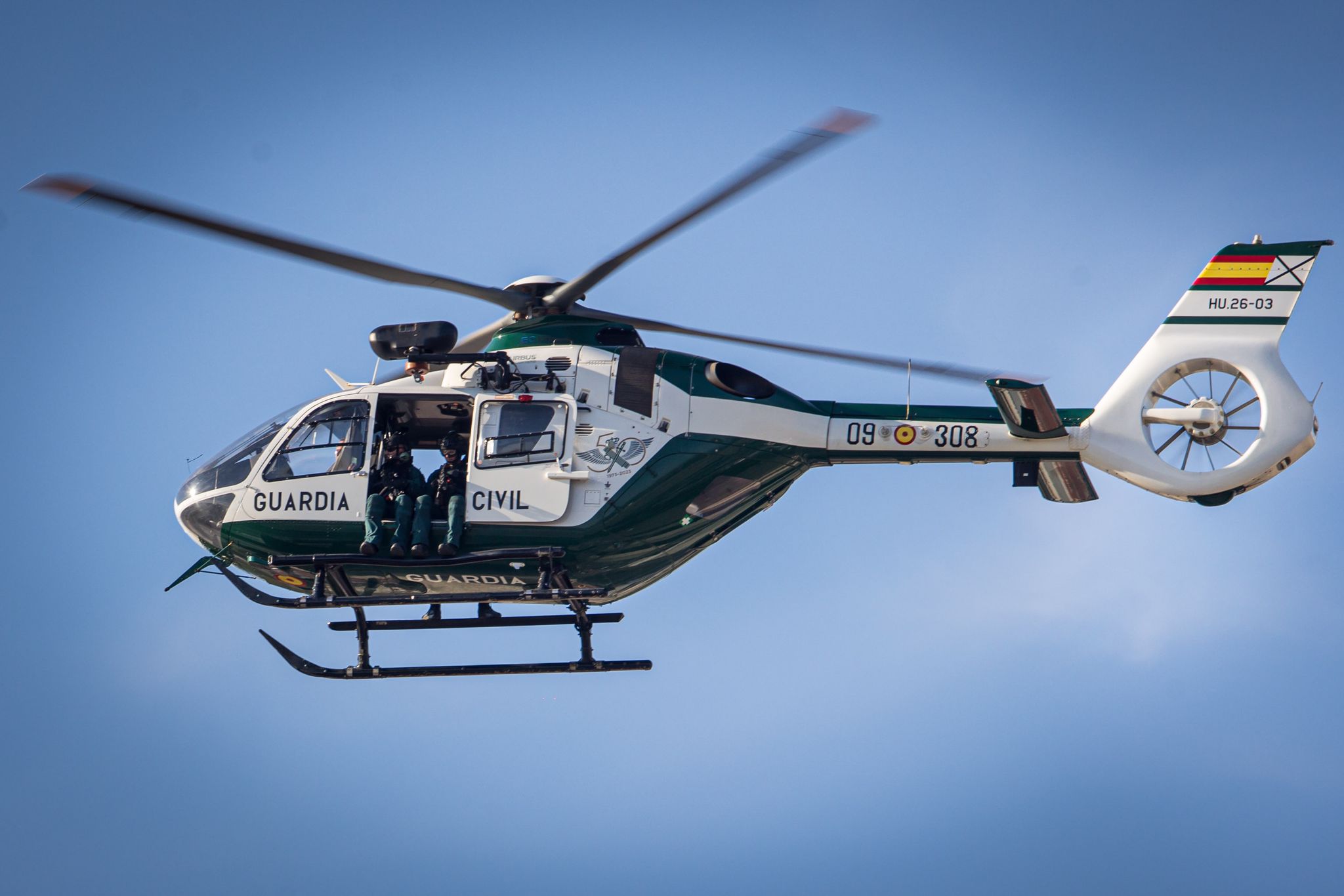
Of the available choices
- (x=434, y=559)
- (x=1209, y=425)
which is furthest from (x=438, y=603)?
(x=1209, y=425)

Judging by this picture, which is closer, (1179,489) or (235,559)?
(1179,489)

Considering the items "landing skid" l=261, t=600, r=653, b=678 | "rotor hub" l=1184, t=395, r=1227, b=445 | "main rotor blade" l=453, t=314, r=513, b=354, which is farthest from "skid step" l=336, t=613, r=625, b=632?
"rotor hub" l=1184, t=395, r=1227, b=445

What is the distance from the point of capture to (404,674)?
554 inches

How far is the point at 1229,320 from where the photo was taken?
13.5 m

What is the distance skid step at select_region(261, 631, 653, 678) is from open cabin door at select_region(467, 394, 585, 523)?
4.52 feet

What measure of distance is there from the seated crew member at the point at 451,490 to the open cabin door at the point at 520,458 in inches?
3.9

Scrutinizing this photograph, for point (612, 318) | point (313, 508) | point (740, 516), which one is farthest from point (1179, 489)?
point (313, 508)

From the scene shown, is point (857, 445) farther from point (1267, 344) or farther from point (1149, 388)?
point (1267, 344)

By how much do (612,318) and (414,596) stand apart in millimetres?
3166

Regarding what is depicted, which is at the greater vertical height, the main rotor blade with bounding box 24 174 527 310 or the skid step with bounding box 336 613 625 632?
the main rotor blade with bounding box 24 174 527 310

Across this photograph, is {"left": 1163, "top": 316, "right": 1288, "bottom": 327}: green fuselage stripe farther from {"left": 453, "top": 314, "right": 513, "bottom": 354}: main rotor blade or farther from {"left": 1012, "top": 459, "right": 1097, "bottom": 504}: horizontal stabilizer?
{"left": 453, "top": 314, "right": 513, "bottom": 354}: main rotor blade

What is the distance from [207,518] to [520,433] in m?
3.16

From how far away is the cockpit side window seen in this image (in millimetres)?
14031

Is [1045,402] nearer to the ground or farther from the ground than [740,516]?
farther from the ground
